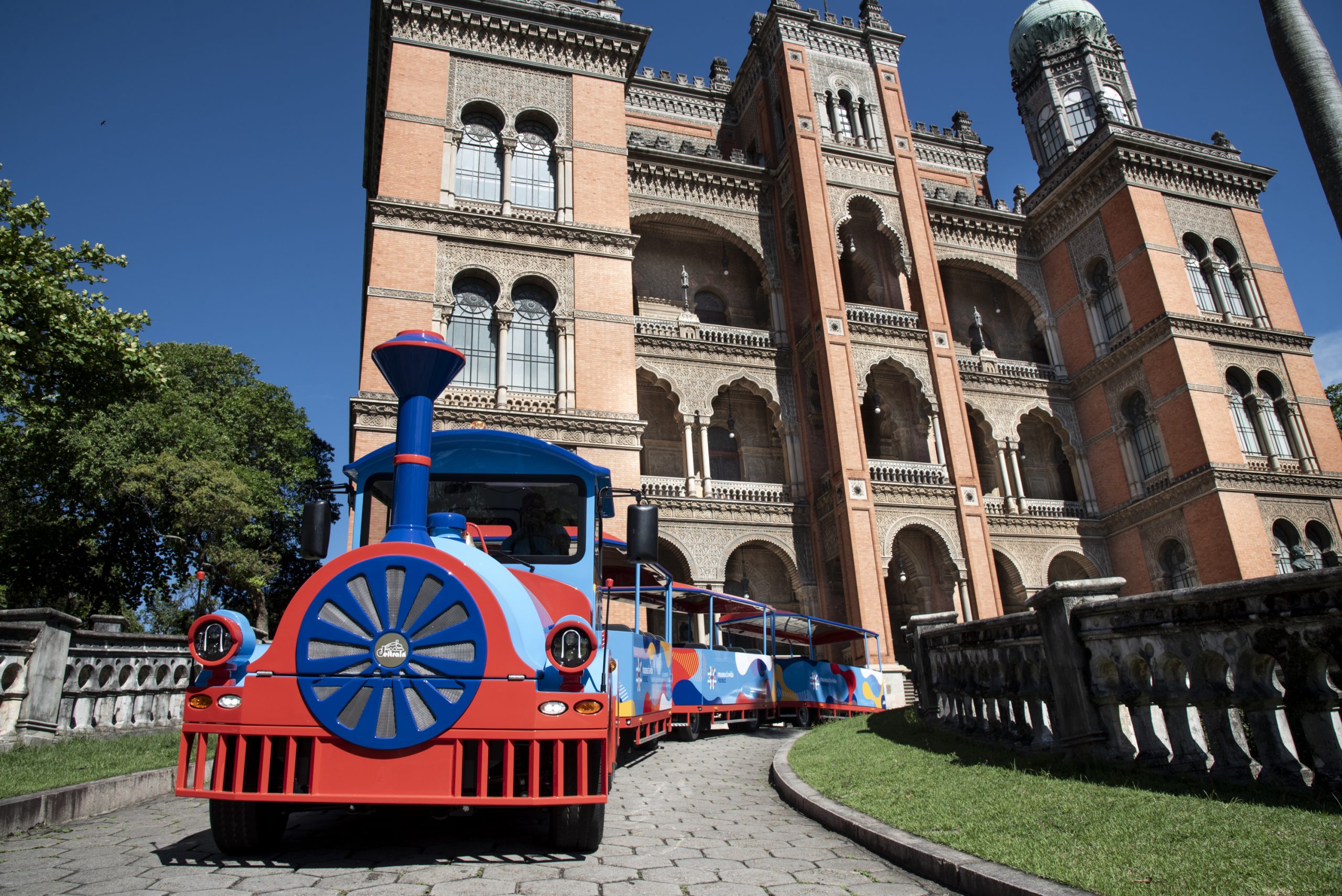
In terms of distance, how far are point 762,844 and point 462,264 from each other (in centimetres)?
1442

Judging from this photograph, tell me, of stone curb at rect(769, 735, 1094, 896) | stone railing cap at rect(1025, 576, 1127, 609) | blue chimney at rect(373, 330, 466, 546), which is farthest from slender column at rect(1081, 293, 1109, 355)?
blue chimney at rect(373, 330, 466, 546)

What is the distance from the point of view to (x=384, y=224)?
53.1 ft

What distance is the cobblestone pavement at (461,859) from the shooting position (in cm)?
349

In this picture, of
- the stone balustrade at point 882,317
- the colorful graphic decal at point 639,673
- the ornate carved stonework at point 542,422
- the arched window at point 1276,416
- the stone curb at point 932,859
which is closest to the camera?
the stone curb at point 932,859

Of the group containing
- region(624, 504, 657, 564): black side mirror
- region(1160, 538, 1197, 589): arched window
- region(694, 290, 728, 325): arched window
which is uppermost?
region(694, 290, 728, 325): arched window

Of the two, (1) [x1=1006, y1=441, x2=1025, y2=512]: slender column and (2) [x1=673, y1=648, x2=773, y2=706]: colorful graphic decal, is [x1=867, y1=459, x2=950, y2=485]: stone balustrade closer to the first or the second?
(1) [x1=1006, y1=441, x2=1025, y2=512]: slender column

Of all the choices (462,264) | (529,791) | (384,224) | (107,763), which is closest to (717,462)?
(462,264)

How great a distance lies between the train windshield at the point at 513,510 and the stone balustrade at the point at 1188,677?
342 centimetres

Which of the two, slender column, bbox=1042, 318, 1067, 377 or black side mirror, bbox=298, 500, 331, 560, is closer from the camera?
black side mirror, bbox=298, 500, 331, 560

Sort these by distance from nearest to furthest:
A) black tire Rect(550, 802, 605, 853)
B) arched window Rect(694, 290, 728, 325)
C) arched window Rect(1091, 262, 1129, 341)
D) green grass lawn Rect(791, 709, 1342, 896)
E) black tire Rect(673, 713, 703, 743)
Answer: green grass lawn Rect(791, 709, 1342, 896), black tire Rect(550, 802, 605, 853), black tire Rect(673, 713, 703, 743), arched window Rect(1091, 262, 1129, 341), arched window Rect(694, 290, 728, 325)

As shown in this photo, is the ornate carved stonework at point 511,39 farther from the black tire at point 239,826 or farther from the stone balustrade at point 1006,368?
the black tire at point 239,826

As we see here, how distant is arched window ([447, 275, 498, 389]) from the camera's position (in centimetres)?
1625

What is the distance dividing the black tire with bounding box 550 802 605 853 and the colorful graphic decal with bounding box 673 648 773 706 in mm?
6716

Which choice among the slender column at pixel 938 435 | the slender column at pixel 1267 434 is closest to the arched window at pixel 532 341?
the slender column at pixel 938 435
